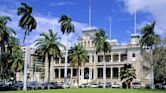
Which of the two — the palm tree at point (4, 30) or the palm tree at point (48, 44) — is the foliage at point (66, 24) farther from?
the palm tree at point (4, 30)

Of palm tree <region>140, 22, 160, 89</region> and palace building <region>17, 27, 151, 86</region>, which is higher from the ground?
palm tree <region>140, 22, 160, 89</region>

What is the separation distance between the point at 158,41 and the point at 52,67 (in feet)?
169

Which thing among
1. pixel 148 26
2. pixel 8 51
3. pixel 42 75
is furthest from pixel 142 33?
pixel 42 75

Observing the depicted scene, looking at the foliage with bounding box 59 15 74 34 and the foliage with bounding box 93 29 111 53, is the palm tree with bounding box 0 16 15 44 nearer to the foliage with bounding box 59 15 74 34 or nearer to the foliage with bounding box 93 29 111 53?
the foliage with bounding box 59 15 74 34

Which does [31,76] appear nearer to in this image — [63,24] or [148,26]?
[63,24]

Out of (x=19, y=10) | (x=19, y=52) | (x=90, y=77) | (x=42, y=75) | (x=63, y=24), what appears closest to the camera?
(x=19, y=10)

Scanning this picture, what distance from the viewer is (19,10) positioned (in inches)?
3056

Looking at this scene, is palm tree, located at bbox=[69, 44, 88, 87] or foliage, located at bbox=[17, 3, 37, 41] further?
palm tree, located at bbox=[69, 44, 88, 87]

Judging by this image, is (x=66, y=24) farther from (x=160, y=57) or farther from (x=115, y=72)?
(x=115, y=72)

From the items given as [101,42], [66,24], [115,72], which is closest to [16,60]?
[66,24]

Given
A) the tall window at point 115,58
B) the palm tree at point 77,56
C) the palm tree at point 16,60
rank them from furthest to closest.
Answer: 1. the tall window at point 115,58
2. the palm tree at point 16,60
3. the palm tree at point 77,56

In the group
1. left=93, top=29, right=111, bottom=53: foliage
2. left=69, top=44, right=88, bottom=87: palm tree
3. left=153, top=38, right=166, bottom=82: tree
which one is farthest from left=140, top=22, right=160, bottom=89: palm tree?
left=69, top=44, right=88, bottom=87: palm tree

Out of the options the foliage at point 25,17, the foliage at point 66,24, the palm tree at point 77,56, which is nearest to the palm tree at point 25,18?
the foliage at point 25,17

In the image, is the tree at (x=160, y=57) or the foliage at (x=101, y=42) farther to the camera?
the foliage at (x=101, y=42)
